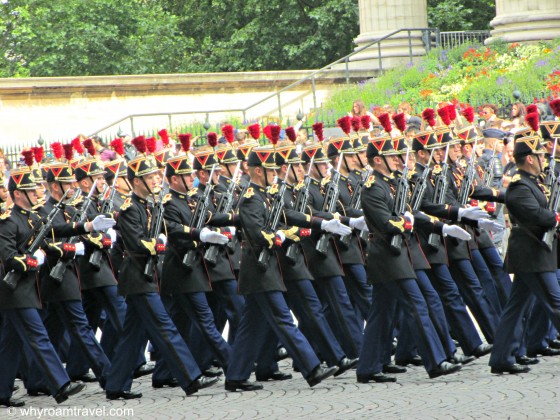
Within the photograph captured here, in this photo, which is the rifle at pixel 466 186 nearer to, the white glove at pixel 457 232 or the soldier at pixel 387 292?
the white glove at pixel 457 232

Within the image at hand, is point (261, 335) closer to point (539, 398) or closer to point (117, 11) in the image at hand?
point (539, 398)

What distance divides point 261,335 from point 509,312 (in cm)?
207

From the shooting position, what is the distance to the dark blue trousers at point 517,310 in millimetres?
11555

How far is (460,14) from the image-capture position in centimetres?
3938

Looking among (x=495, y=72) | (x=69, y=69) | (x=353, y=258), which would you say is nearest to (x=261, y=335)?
(x=353, y=258)

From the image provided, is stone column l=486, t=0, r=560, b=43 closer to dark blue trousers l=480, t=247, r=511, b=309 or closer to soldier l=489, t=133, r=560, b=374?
dark blue trousers l=480, t=247, r=511, b=309

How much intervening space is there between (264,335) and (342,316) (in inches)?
36.6

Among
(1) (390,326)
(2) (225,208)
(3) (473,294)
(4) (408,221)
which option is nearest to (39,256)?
(2) (225,208)

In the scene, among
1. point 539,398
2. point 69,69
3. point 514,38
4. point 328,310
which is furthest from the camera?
point 69,69

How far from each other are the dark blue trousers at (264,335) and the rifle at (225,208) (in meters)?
0.56

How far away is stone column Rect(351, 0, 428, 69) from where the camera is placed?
3269 cm

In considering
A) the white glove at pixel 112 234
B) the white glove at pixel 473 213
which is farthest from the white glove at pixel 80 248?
the white glove at pixel 473 213

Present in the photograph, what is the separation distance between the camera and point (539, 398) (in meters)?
10.6

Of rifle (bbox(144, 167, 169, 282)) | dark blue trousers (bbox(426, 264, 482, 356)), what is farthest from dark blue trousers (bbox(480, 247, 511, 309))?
rifle (bbox(144, 167, 169, 282))
